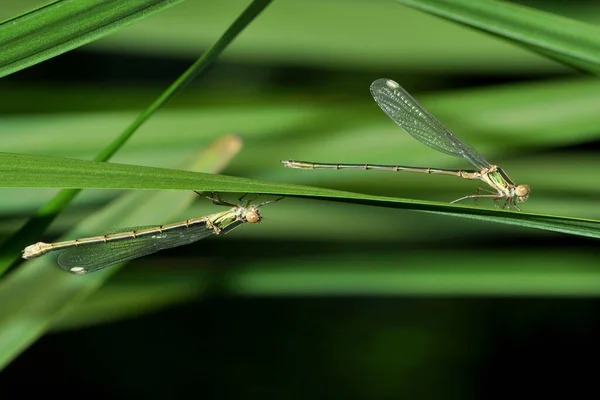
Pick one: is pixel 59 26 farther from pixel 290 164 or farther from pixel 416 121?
pixel 416 121

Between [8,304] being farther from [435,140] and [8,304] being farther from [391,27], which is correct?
[391,27]

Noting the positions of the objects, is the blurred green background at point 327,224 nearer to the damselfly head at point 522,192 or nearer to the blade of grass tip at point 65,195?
the damselfly head at point 522,192

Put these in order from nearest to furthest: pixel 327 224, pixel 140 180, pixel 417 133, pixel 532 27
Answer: pixel 140 180 → pixel 532 27 → pixel 417 133 → pixel 327 224

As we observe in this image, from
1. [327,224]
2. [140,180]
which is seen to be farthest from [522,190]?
[140,180]

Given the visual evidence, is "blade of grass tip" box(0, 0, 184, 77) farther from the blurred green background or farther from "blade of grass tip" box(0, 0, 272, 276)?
the blurred green background

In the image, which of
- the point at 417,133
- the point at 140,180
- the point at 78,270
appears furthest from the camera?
the point at 417,133

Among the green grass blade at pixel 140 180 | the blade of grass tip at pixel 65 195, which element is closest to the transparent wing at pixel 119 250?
the blade of grass tip at pixel 65 195

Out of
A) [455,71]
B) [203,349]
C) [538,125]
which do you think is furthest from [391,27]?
[203,349]
